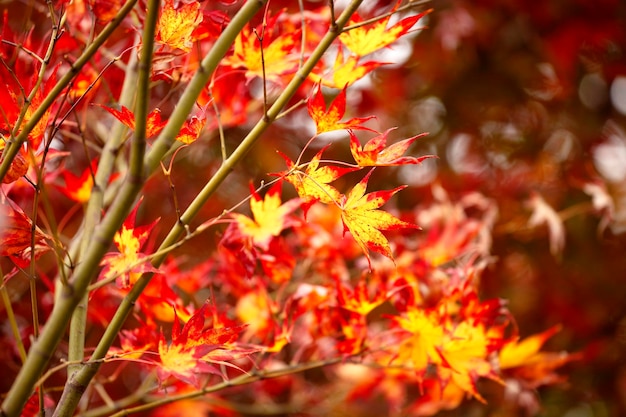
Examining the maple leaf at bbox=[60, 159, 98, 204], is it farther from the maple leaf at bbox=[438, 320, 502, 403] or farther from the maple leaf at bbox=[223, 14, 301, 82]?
the maple leaf at bbox=[438, 320, 502, 403]

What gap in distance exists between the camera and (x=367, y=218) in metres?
0.55

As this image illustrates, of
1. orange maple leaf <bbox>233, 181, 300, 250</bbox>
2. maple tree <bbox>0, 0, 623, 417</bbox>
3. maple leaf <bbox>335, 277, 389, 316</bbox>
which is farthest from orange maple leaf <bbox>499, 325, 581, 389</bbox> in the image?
orange maple leaf <bbox>233, 181, 300, 250</bbox>

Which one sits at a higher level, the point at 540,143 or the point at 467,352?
the point at 467,352

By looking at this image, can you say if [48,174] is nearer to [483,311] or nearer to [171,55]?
[171,55]

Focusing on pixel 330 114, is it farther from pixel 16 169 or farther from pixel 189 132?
pixel 16 169

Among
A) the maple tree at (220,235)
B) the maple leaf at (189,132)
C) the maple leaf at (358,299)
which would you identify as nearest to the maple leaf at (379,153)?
the maple tree at (220,235)

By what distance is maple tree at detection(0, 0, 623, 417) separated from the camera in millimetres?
528

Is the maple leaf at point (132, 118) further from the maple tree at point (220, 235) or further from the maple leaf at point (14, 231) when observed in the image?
the maple leaf at point (14, 231)

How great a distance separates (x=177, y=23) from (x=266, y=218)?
0.26 meters

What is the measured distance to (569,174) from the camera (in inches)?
68.4

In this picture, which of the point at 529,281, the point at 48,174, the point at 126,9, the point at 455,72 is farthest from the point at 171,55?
the point at 455,72

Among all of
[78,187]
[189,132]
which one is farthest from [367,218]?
[78,187]

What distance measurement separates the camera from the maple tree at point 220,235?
528 mm

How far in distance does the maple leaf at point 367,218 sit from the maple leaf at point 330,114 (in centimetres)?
5
